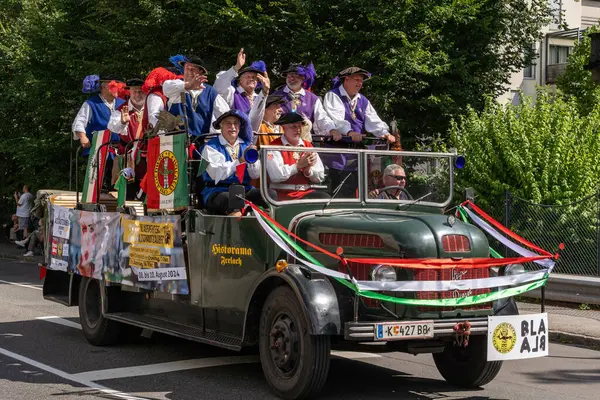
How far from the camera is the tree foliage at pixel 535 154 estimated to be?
15.6 m

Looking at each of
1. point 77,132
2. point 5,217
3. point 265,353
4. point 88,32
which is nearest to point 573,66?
point 88,32

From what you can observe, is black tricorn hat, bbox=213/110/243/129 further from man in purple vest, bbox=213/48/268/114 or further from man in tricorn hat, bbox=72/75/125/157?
man in tricorn hat, bbox=72/75/125/157

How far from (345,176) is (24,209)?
71.1 ft

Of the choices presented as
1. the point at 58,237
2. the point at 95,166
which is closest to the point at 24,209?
the point at 58,237

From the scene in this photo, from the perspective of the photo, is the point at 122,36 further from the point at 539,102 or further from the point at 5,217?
the point at 5,217

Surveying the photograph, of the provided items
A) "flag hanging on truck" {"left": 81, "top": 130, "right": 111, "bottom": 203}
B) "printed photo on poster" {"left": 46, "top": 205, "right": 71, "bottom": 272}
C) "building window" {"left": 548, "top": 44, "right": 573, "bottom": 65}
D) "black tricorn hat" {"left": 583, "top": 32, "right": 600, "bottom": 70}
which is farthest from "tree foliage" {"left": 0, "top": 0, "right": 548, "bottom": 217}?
"building window" {"left": 548, "top": 44, "right": 573, "bottom": 65}

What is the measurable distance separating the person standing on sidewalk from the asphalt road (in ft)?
57.7

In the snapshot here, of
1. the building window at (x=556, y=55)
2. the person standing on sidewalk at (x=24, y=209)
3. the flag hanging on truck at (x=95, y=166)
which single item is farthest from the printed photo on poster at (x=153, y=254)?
the building window at (x=556, y=55)

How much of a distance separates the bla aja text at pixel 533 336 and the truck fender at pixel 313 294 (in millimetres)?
1412

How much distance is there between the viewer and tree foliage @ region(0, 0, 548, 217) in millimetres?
18547

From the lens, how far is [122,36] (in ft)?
70.9

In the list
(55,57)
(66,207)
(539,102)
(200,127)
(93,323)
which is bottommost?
(93,323)

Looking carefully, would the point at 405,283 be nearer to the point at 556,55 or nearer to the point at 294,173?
the point at 294,173

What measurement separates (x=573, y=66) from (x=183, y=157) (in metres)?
28.6
